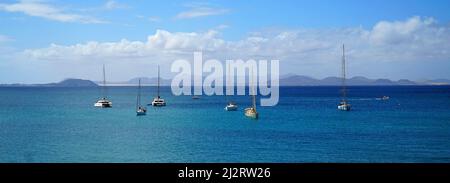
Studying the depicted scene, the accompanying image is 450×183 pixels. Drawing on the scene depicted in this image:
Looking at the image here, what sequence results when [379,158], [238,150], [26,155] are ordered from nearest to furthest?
[379,158] < [26,155] < [238,150]

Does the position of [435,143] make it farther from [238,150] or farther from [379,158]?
[238,150]

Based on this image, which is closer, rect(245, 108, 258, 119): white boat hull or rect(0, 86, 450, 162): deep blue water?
rect(0, 86, 450, 162): deep blue water

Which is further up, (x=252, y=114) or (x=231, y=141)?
(x=252, y=114)

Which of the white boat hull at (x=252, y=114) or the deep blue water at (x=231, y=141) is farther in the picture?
the white boat hull at (x=252, y=114)

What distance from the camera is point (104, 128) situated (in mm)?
22672

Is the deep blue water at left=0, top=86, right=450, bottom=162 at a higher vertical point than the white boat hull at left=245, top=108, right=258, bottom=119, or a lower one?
lower

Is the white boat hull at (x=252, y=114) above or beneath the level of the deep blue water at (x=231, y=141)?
above

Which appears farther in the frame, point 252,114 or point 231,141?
point 252,114
